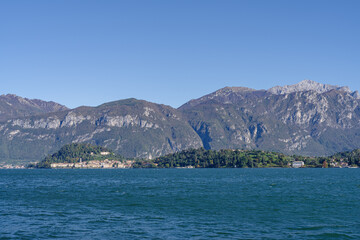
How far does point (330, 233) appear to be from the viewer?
60969mm

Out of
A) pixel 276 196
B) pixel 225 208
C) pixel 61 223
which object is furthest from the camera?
pixel 276 196

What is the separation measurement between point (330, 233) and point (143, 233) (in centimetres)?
2602

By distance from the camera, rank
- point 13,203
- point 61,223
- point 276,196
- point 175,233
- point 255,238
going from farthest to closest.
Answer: point 276,196 → point 13,203 → point 61,223 → point 175,233 → point 255,238

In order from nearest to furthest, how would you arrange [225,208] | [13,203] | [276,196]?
[225,208]
[13,203]
[276,196]

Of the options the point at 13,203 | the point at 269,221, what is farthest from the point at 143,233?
the point at 13,203

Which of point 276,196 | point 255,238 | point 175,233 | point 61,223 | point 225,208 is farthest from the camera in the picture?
point 276,196

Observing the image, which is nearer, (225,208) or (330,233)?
(330,233)

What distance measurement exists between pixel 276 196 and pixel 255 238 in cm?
5360

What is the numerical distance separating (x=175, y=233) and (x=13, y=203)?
170 feet

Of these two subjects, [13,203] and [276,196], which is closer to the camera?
[13,203]

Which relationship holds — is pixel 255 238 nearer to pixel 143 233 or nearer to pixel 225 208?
pixel 143 233

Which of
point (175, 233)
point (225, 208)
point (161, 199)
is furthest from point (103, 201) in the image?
point (175, 233)

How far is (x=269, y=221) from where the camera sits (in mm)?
70312

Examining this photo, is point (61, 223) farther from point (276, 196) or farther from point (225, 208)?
point (276, 196)
